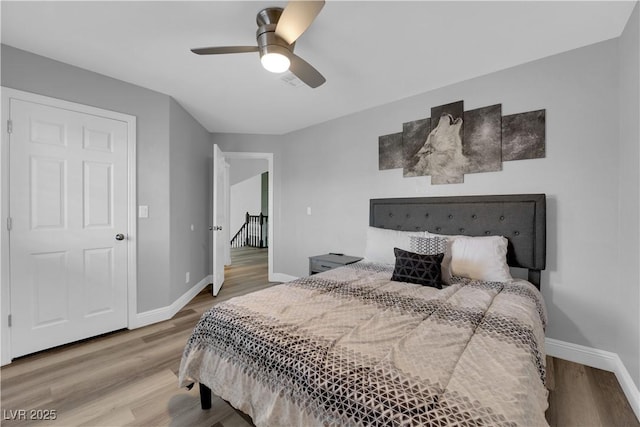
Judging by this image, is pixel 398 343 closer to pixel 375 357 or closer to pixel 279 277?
pixel 375 357

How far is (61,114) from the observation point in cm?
228

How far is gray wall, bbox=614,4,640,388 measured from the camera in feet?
5.45

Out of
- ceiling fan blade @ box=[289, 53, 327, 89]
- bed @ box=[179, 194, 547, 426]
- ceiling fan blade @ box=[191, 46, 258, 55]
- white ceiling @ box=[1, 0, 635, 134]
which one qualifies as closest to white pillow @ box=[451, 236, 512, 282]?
bed @ box=[179, 194, 547, 426]

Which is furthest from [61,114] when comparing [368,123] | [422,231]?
[422,231]

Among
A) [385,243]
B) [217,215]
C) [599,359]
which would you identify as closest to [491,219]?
[385,243]

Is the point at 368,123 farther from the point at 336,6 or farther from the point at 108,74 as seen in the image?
the point at 108,74

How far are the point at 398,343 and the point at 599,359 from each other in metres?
2.04

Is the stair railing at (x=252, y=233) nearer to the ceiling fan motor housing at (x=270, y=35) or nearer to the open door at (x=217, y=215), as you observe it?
the open door at (x=217, y=215)

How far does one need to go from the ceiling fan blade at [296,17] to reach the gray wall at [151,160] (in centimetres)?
193

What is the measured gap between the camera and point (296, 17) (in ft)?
4.68

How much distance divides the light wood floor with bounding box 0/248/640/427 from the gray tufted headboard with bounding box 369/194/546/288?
77 centimetres

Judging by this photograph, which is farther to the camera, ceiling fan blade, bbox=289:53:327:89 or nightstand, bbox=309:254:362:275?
nightstand, bbox=309:254:362:275

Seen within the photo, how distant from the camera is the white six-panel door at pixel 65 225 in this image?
2102mm

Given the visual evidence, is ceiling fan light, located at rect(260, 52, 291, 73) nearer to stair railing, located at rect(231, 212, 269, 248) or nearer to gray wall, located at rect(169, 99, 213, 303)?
gray wall, located at rect(169, 99, 213, 303)
